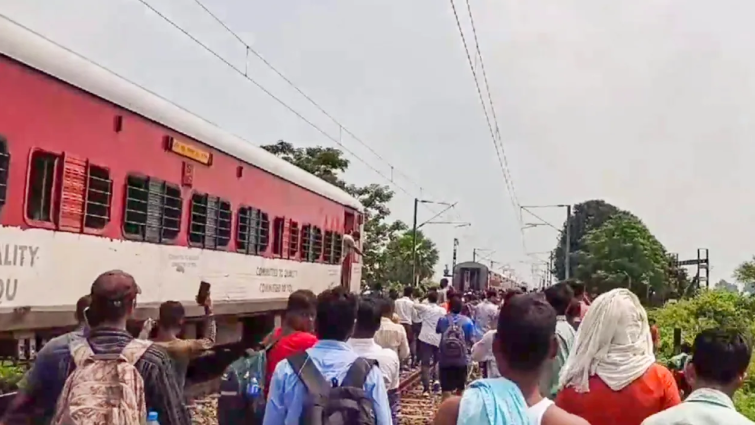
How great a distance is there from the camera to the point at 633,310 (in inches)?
188

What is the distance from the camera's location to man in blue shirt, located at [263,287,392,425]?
4.72 meters

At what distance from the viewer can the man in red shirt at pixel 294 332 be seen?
5.79 meters

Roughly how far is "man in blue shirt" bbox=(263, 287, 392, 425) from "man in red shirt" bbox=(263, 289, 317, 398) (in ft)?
2.68

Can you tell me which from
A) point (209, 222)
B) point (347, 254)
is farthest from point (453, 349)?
point (347, 254)

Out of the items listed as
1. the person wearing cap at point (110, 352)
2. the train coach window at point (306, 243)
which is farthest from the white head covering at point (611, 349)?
the train coach window at point (306, 243)

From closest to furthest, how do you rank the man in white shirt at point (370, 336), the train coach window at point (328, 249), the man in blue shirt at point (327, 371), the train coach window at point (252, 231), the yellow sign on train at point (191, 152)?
the man in blue shirt at point (327, 371) → the man in white shirt at point (370, 336) → the yellow sign on train at point (191, 152) → the train coach window at point (252, 231) → the train coach window at point (328, 249)

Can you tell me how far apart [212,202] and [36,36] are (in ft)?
15.3

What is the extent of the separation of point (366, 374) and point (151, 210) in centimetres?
664

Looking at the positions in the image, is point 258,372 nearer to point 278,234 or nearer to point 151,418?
point 151,418

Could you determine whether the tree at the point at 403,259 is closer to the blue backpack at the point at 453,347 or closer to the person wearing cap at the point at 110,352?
the blue backpack at the point at 453,347

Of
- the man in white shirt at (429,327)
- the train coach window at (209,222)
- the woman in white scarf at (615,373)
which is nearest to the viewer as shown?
the woman in white scarf at (615,373)

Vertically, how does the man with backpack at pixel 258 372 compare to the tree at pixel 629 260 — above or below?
below

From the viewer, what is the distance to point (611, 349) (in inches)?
185

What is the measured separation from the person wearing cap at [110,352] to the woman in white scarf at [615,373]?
64.6 inches
